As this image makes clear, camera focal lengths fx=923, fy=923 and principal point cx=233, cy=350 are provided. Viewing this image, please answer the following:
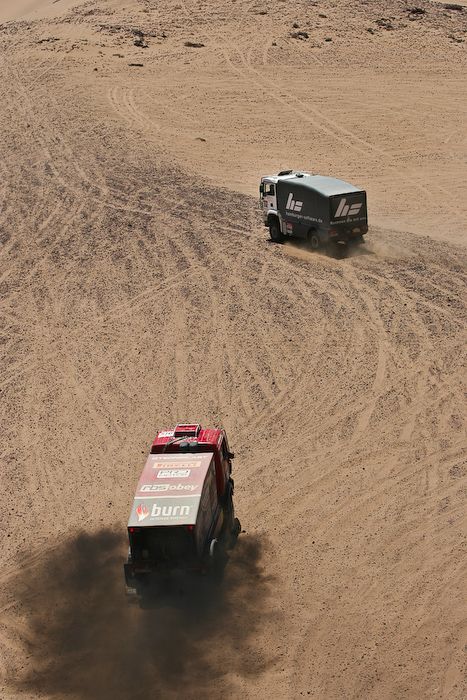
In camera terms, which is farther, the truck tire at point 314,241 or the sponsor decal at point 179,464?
the truck tire at point 314,241

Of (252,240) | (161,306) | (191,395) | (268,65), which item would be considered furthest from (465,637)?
(268,65)

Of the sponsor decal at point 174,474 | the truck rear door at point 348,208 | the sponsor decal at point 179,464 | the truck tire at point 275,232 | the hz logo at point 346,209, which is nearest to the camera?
the sponsor decal at point 174,474

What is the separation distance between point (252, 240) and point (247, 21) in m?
27.7

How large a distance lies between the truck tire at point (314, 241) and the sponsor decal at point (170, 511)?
18725mm

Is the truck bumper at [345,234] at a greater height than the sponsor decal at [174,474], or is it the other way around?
the sponsor decal at [174,474]

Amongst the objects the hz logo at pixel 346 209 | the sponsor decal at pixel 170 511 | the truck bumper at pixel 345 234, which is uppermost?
the sponsor decal at pixel 170 511

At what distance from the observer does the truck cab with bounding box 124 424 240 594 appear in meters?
15.0

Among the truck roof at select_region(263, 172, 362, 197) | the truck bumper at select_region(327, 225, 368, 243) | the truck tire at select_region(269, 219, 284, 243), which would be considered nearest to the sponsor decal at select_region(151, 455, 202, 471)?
the truck bumper at select_region(327, 225, 368, 243)

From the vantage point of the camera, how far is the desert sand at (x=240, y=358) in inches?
613

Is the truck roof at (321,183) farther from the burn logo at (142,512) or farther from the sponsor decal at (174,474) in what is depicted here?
the burn logo at (142,512)

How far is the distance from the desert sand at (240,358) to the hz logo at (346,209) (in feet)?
4.96

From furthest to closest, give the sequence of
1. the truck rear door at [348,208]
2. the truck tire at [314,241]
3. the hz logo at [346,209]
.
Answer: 1. the truck tire at [314,241]
2. the hz logo at [346,209]
3. the truck rear door at [348,208]

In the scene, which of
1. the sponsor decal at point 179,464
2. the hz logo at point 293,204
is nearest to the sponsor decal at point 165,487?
the sponsor decal at point 179,464

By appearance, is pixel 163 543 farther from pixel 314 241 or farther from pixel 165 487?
pixel 314 241
